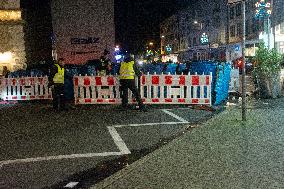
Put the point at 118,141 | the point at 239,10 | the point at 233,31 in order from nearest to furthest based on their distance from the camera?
1. the point at 118,141
2. the point at 239,10
3. the point at 233,31

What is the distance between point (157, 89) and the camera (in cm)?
1434

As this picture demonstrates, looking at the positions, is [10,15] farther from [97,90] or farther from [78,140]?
[78,140]

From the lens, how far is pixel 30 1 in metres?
37.4

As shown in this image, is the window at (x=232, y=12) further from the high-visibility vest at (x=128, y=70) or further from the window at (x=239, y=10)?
the high-visibility vest at (x=128, y=70)

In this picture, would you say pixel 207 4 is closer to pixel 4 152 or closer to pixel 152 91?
pixel 152 91

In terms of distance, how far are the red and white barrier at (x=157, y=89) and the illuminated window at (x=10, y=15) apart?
18597mm

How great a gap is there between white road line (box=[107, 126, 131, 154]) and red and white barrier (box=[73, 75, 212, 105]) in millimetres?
4310

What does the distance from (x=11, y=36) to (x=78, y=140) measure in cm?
2464

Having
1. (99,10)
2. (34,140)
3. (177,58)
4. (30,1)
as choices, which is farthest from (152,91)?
(177,58)

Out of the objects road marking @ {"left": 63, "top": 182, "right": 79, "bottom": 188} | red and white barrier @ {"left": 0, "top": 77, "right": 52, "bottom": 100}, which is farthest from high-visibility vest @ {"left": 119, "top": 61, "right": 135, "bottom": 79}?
road marking @ {"left": 63, "top": 182, "right": 79, "bottom": 188}

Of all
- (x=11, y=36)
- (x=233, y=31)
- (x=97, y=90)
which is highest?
(x=233, y=31)

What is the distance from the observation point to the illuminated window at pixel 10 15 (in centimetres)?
3131

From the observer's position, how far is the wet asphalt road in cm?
636

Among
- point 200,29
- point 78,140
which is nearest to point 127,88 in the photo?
point 78,140
